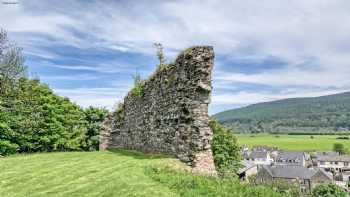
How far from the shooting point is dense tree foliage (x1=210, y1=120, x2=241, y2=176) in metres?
42.4

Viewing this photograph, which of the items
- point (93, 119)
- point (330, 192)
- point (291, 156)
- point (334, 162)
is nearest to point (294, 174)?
point (291, 156)

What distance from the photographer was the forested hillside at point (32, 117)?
33.3m

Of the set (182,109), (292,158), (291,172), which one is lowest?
(292,158)

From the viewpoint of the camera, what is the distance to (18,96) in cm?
3566

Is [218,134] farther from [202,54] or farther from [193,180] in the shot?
[193,180]

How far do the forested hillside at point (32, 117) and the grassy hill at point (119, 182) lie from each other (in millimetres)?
20633

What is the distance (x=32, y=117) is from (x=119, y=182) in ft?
92.0

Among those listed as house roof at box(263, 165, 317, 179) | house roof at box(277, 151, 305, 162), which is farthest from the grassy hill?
house roof at box(277, 151, 305, 162)

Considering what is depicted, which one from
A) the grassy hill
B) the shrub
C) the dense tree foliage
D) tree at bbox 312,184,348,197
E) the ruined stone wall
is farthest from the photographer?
the dense tree foliage

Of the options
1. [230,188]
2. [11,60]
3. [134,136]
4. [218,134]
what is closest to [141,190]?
[230,188]

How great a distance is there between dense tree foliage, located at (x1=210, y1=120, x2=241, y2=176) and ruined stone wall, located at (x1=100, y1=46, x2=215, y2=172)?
83.1 ft

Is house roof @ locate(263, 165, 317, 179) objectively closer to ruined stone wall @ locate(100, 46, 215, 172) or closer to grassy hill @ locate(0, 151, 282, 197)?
ruined stone wall @ locate(100, 46, 215, 172)

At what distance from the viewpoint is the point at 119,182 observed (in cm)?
1069

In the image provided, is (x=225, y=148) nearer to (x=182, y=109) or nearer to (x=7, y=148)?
(x=7, y=148)
